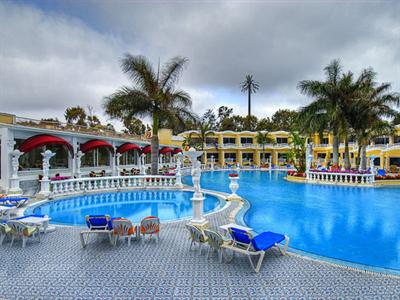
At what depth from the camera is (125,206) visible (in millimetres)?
12609

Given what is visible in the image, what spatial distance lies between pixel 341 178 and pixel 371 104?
6.55 meters

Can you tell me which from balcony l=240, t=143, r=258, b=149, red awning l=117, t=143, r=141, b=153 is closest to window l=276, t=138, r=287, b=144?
balcony l=240, t=143, r=258, b=149

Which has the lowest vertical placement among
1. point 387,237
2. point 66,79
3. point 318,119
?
point 387,237

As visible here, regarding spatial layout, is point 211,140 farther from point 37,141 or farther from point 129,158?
point 37,141

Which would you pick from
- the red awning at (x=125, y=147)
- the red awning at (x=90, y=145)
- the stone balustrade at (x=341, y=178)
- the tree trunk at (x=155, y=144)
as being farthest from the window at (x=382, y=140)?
the red awning at (x=90, y=145)

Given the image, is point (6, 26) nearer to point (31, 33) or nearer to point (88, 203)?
point (31, 33)

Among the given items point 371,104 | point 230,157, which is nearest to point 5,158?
point 371,104

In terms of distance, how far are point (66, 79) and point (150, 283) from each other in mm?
22710

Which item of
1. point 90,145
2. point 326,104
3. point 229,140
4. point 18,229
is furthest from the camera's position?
point 229,140

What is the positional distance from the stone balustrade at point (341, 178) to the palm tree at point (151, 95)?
41.1ft

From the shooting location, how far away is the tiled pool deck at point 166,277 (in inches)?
165

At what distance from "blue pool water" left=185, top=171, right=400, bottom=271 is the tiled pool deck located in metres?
1.55

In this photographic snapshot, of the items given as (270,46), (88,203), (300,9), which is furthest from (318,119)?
(88,203)

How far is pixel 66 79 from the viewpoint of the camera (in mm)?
22422
